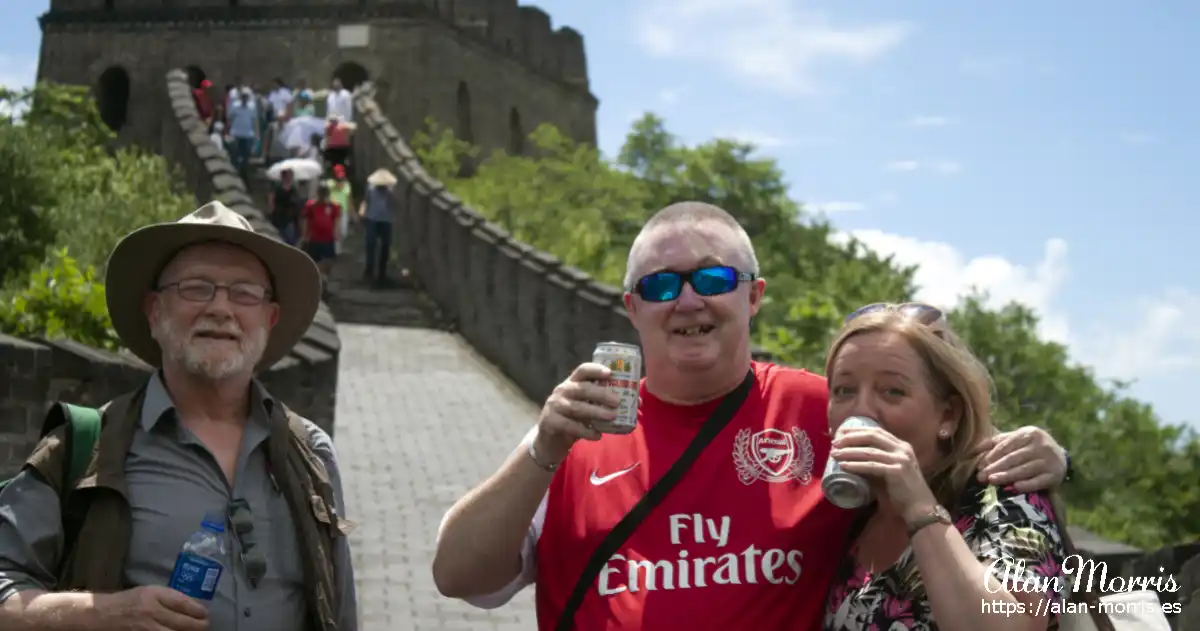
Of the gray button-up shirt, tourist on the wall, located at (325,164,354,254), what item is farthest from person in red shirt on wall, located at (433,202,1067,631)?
tourist on the wall, located at (325,164,354,254)

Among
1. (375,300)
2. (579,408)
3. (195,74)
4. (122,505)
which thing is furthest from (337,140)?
(579,408)

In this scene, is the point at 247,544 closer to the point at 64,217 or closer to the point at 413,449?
the point at 413,449

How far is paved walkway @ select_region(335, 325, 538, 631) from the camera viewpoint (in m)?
9.59

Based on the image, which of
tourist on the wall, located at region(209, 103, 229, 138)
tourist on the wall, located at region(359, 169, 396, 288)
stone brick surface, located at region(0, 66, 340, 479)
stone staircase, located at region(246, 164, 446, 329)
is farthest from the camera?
tourist on the wall, located at region(209, 103, 229, 138)

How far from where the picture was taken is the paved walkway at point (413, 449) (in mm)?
9586

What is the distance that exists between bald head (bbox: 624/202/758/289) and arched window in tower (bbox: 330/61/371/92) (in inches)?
1606

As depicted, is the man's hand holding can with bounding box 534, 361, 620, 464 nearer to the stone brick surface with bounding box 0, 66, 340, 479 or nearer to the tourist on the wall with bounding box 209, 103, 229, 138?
the stone brick surface with bounding box 0, 66, 340, 479

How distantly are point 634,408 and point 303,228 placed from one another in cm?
2203

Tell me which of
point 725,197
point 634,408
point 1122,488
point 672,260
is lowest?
point 1122,488

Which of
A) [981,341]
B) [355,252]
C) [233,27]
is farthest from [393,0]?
[981,341]

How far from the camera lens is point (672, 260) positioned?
4320mm

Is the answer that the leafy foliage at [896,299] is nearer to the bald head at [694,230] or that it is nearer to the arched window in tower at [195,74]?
the bald head at [694,230]

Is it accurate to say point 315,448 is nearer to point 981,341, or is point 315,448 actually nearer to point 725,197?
point 981,341

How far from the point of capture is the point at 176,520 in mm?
4297
